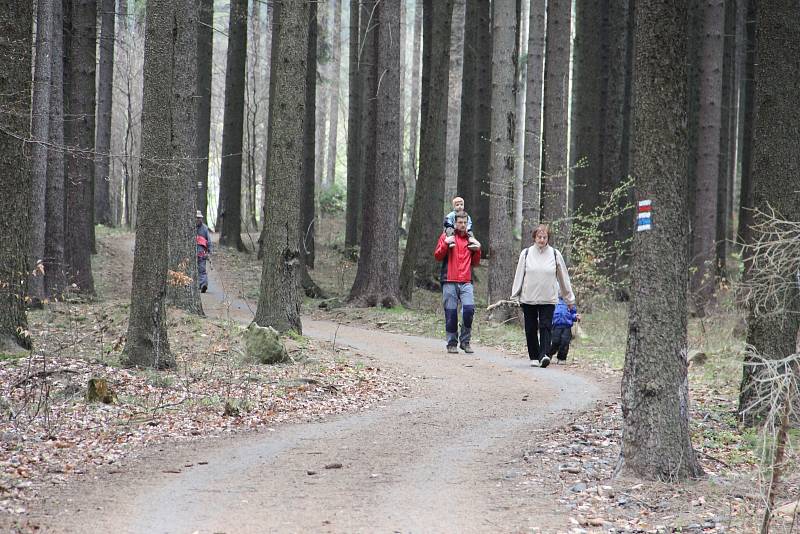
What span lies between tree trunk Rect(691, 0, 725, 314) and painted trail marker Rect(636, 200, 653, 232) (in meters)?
13.1

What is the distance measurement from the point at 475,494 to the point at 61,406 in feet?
15.3

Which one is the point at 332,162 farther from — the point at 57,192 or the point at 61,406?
the point at 61,406

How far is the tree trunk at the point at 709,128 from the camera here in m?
18.6

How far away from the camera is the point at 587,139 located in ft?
68.6

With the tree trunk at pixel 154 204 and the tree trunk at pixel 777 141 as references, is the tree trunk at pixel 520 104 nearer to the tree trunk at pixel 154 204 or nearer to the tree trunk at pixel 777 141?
the tree trunk at pixel 154 204

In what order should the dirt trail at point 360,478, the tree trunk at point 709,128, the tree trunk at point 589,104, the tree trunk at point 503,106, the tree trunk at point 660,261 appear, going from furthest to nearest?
the tree trunk at point 589,104
the tree trunk at point 709,128
the tree trunk at point 503,106
the tree trunk at point 660,261
the dirt trail at point 360,478

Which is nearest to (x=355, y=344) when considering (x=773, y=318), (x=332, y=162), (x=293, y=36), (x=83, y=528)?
(x=293, y=36)

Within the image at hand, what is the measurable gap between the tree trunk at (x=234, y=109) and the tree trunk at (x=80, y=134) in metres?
6.11

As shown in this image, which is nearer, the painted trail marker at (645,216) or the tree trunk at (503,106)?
the painted trail marker at (645,216)

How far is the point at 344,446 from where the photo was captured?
752cm

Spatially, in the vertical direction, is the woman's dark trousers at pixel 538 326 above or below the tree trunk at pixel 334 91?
below

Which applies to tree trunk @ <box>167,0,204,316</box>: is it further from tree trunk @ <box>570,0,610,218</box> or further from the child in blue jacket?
tree trunk @ <box>570,0,610,218</box>

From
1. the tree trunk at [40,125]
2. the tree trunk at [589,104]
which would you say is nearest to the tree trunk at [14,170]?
the tree trunk at [40,125]

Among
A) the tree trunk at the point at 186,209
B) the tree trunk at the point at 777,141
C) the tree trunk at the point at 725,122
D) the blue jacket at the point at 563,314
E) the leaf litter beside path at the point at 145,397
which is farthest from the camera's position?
the tree trunk at the point at 725,122
